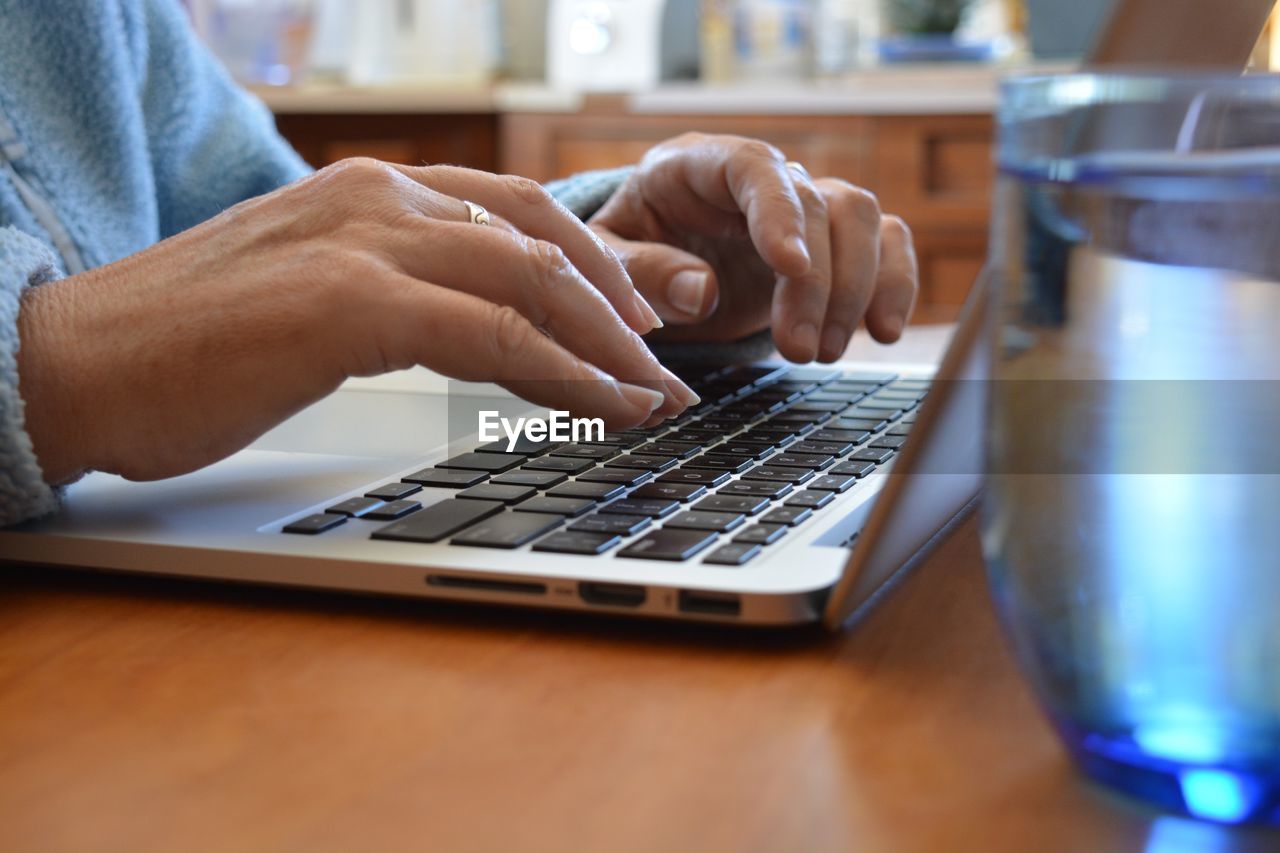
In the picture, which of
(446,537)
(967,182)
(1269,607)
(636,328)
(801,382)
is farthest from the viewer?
(967,182)

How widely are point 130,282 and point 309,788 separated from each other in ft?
0.83

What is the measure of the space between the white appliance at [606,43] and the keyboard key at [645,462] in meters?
2.18

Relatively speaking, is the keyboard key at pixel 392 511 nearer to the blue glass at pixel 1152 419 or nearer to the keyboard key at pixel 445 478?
the keyboard key at pixel 445 478

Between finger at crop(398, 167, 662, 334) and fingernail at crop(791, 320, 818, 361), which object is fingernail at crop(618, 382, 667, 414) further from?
fingernail at crop(791, 320, 818, 361)

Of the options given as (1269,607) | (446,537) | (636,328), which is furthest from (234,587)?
(1269,607)

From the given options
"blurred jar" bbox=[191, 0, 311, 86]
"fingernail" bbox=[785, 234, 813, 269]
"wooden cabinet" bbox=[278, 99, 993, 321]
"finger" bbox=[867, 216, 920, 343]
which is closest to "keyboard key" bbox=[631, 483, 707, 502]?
"fingernail" bbox=[785, 234, 813, 269]

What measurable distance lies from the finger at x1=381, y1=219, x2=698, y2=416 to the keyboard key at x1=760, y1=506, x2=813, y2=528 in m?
0.09

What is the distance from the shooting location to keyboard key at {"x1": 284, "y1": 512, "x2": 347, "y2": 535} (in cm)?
43

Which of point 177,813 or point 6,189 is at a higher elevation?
point 6,189

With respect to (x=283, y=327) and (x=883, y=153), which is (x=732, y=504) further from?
(x=883, y=153)

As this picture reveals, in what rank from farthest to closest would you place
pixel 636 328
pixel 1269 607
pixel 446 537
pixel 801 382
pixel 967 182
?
pixel 967 182 → pixel 801 382 → pixel 636 328 → pixel 446 537 → pixel 1269 607

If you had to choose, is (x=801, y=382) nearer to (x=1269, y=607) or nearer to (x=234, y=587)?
(x=234, y=587)

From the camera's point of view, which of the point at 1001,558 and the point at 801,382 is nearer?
the point at 1001,558

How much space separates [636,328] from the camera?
0.55 metres
